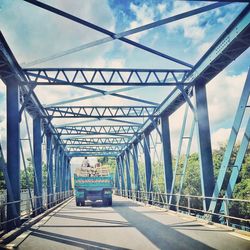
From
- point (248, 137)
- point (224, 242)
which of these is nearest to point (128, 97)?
point (248, 137)

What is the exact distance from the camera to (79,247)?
312 inches

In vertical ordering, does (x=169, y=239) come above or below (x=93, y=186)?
below

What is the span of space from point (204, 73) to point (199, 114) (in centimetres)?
188

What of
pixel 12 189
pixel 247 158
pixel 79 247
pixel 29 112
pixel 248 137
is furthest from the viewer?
pixel 247 158

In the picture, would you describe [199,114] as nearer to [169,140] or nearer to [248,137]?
[248,137]

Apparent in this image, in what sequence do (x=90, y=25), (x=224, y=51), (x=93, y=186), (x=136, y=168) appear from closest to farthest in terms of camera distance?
1. (x=90, y=25)
2. (x=224, y=51)
3. (x=93, y=186)
4. (x=136, y=168)

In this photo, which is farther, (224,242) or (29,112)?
(29,112)

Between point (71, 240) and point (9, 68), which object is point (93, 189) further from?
point (71, 240)

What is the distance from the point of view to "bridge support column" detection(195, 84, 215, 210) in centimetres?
1447

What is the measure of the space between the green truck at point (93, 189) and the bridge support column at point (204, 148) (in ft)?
43.8

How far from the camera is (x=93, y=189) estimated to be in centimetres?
2680

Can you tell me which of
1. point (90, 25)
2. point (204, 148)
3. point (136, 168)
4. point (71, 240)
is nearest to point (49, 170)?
point (136, 168)

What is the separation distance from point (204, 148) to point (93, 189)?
14.2 metres

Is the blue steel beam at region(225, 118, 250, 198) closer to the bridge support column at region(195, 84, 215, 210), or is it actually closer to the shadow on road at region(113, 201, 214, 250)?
the shadow on road at region(113, 201, 214, 250)
